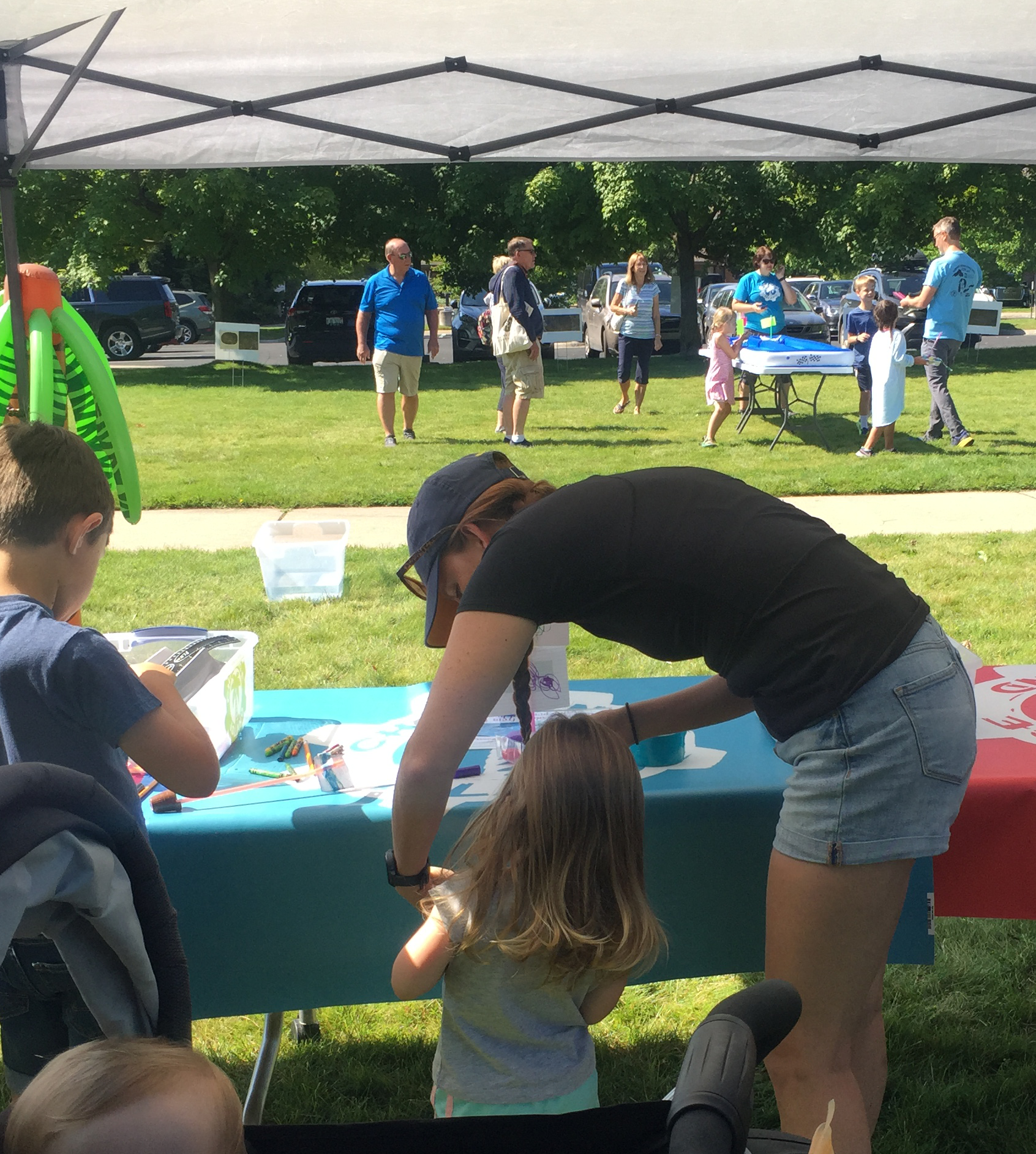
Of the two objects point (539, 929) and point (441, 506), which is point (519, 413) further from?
point (539, 929)

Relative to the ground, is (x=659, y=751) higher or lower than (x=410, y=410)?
higher

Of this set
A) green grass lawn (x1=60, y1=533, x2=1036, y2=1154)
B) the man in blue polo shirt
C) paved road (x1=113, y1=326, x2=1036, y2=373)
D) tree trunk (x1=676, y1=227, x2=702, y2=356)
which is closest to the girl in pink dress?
the man in blue polo shirt

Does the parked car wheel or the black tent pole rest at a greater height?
the black tent pole

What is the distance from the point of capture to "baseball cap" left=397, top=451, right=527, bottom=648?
67.3 inches

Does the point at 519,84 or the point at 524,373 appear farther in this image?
the point at 524,373

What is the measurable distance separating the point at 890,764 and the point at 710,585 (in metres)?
0.39

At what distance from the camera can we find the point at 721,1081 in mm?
738

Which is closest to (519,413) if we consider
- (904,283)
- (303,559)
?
(303,559)

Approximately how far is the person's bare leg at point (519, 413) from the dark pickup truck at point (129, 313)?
1363 cm

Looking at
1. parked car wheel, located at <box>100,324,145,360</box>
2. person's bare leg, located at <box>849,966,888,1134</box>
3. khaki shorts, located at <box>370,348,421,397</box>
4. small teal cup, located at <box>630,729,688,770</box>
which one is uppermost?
small teal cup, located at <box>630,729,688,770</box>

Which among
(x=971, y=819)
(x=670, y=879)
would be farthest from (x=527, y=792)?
(x=971, y=819)

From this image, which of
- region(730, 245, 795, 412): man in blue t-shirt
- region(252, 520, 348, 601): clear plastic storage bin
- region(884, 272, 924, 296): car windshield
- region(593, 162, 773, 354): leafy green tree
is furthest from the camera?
region(884, 272, 924, 296): car windshield

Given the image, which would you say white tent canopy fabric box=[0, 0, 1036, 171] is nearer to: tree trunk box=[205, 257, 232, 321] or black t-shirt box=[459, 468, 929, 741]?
black t-shirt box=[459, 468, 929, 741]

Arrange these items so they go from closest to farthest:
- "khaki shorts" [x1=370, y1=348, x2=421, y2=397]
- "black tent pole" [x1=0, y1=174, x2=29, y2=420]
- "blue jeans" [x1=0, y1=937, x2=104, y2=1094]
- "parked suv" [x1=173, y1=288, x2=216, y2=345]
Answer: "blue jeans" [x1=0, y1=937, x2=104, y2=1094], "black tent pole" [x1=0, y1=174, x2=29, y2=420], "khaki shorts" [x1=370, y1=348, x2=421, y2=397], "parked suv" [x1=173, y1=288, x2=216, y2=345]
